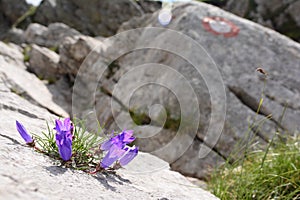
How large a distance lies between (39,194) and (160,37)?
606 centimetres

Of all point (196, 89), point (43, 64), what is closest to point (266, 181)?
point (196, 89)

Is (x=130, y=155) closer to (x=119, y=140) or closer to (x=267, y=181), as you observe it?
(x=119, y=140)

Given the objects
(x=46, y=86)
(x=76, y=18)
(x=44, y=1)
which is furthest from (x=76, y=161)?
(x=44, y=1)

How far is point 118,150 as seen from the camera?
6.16ft

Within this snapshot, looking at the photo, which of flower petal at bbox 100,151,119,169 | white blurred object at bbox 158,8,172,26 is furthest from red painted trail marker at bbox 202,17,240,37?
flower petal at bbox 100,151,119,169

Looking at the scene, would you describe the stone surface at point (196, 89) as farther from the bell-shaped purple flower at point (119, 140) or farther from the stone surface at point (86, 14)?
the stone surface at point (86, 14)

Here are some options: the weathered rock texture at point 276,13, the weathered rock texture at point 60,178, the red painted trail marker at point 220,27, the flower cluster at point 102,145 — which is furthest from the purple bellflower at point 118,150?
the weathered rock texture at point 276,13

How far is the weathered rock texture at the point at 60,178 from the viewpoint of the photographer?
129 cm

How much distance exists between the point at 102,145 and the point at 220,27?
5.51 metres

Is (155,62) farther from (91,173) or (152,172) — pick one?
(91,173)

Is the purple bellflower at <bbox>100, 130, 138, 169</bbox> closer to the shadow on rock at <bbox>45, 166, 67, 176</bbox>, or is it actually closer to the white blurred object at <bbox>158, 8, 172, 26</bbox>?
the shadow on rock at <bbox>45, 166, 67, 176</bbox>

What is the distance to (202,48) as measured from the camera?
6.38 m

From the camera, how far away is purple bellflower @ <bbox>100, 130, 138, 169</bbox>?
187 cm

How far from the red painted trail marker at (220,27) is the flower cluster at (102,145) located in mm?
5286
